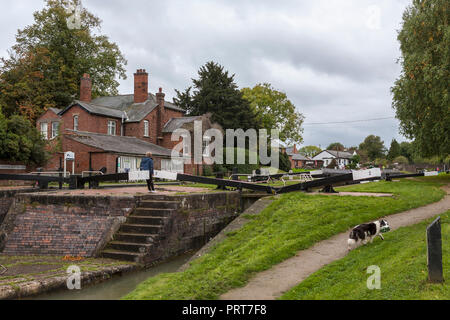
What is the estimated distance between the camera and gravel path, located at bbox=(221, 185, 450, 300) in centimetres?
604

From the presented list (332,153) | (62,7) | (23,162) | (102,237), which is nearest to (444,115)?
(102,237)

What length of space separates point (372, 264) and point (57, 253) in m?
8.54

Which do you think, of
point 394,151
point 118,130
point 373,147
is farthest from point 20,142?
point 373,147

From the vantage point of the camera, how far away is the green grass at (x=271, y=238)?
660 centimetres

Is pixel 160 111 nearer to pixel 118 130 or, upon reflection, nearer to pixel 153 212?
pixel 118 130

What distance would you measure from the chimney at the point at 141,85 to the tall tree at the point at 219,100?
10.3 metres

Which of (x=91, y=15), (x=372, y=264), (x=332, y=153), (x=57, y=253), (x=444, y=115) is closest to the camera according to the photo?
(x=372, y=264)

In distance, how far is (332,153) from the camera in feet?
386

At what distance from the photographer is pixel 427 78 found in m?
18.8

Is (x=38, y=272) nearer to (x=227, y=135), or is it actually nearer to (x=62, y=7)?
(x=227, y=135)

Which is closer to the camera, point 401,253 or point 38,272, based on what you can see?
point 401,253

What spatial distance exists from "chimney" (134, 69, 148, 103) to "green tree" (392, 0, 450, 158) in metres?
24.9

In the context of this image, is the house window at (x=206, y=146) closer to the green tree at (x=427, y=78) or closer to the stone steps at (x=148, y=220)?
the green tree at (x=427, y=78)

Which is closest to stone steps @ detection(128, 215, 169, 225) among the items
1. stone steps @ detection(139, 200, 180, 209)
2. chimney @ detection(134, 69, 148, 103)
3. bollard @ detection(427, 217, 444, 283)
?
stone steps @ detection(139, 200, 180, 209)
